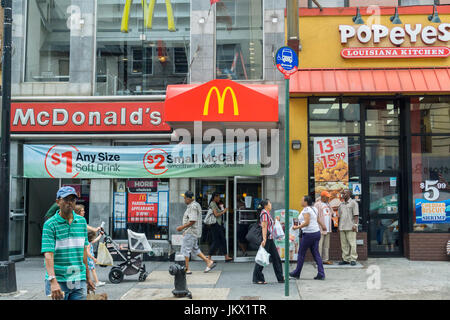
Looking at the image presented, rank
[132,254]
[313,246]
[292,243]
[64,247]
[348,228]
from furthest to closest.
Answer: [292,243] < [348,228] < [132,254] < [313,246] < [64,247]

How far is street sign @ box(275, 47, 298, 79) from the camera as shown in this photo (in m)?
8.59

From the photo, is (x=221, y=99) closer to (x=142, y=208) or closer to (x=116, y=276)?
(x=142, y=208)

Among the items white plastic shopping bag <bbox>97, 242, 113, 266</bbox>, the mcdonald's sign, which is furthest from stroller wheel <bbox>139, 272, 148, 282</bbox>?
the mcdonald's sign

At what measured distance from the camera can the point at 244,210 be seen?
1294 centimetres

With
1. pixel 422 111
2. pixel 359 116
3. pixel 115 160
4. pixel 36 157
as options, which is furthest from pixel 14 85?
pixel 422 111

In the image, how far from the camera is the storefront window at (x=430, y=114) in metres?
12.6

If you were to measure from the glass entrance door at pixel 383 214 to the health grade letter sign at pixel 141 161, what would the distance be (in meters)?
3.16

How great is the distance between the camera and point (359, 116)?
12797 mm

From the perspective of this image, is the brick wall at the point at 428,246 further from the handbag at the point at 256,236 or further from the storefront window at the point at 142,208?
the storefront window at the point at 142,208

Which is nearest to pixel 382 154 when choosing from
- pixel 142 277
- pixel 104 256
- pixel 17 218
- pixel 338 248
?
pixel 338 248

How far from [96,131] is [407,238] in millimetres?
8677

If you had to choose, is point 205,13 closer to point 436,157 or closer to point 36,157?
point 36,157

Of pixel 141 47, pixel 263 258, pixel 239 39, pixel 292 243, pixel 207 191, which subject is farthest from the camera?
pixel 141 47

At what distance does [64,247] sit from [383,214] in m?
9.35
